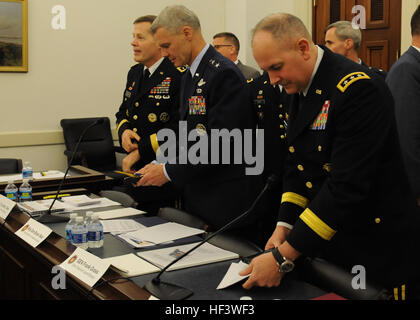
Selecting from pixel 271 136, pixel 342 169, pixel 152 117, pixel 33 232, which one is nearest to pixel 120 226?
pixel 33 232

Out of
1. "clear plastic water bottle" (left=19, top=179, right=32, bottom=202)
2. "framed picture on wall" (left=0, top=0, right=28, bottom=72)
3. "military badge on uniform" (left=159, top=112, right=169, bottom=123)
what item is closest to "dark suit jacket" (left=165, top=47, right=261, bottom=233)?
"military badge on uniform" (left=159, top=112, right=169, bottom=123)

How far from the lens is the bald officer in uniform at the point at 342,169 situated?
1397mm

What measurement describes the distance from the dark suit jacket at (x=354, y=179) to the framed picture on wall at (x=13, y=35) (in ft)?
13.5

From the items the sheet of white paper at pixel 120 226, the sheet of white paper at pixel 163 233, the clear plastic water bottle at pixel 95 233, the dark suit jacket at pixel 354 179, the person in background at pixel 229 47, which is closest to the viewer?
the dark suit jacket at pixel 354 179

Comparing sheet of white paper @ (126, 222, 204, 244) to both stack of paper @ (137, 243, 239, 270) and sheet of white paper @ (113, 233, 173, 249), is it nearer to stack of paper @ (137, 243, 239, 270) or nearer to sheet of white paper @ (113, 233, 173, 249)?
sheet of white paper @ (113, 233, 173, 249)

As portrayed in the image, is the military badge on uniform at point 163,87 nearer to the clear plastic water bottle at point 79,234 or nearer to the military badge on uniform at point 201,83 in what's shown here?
the military badge on uniform at point 201,83

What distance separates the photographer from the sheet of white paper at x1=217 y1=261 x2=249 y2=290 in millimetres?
1430

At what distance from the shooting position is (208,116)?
2.25 meters

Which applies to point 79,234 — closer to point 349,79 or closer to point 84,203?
point 84,203

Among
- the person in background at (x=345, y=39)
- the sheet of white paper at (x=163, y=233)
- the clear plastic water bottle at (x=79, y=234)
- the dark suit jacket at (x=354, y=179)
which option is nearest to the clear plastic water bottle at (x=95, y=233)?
the clear plastic water bottle at (x=79, y=234)

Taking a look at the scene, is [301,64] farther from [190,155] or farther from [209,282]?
[190,155]

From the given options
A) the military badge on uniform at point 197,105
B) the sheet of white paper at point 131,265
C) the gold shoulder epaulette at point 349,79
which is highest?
the gold shoulder epaulette at point 349,79

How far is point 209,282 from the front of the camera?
1.49 metres

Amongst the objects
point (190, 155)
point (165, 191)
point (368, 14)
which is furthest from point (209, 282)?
point (368, 14)
